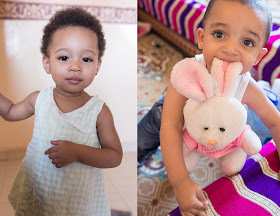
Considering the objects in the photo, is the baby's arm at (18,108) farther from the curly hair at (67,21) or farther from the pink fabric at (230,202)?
the pink fabric at (230,202)

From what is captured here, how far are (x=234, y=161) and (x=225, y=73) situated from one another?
0.16 meters

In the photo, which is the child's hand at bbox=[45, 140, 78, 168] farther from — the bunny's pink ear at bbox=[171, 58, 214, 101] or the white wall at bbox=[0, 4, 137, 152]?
the bunny's pink ear at bbox=[171, 58, 214, 101]

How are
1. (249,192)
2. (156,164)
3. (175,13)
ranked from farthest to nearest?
(175,13)
(156,164)
(249,192)

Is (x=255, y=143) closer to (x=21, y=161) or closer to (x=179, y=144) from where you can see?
(x=179, y=144)

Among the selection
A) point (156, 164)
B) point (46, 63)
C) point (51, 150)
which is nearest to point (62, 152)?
point (51, 150)

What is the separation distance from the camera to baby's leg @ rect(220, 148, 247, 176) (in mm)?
471

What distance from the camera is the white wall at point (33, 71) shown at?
426 millimetres

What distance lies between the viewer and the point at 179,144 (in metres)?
0.44

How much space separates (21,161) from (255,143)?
30 centimetres

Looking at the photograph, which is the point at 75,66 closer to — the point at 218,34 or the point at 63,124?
the point at 63,124

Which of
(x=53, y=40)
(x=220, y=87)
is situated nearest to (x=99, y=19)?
(x=53, y=40)

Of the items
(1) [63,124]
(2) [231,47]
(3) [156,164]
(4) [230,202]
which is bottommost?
(3) [156,164]

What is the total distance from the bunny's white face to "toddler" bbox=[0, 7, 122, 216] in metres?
0.13

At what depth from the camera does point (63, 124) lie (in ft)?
1.34
